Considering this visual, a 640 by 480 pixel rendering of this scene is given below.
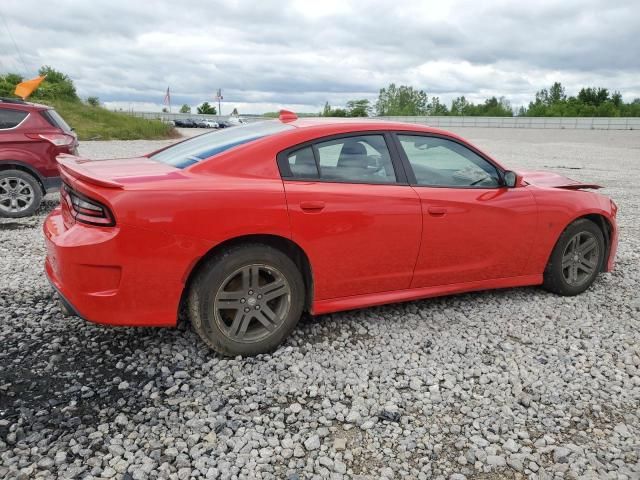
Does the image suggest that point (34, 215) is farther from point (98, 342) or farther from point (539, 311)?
point (539, 311)

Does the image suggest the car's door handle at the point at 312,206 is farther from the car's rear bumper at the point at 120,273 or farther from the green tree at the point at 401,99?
the green tree at the point at 401,99

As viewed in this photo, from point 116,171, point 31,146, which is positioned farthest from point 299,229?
point 31,146

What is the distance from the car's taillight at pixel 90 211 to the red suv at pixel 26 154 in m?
4.85

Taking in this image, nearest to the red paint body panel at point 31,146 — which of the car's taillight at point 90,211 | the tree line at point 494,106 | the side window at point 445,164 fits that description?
the car's taillight at point 90,211

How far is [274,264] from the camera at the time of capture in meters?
3.28

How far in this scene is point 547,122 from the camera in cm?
5269

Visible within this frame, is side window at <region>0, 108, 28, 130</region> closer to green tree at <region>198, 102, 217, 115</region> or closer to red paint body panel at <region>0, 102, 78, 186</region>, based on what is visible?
red paint body panel at <region>0, 102, 78, 186</region>

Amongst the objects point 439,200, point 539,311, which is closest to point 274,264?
point 439,200

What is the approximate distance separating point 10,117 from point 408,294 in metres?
6.35

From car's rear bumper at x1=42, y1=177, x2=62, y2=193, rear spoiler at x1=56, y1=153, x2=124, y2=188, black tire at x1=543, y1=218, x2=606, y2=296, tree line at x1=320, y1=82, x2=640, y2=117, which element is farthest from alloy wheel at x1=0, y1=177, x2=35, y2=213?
tree line at x1=320, y1=82, x2=640, y2=117

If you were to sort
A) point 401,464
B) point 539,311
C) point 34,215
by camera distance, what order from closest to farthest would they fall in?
point 401,464 → point 539,311 → point 34,215

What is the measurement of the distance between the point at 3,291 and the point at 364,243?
10.2ft

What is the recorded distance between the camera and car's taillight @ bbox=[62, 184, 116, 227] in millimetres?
2910

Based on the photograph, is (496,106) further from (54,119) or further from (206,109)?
(54,119)
